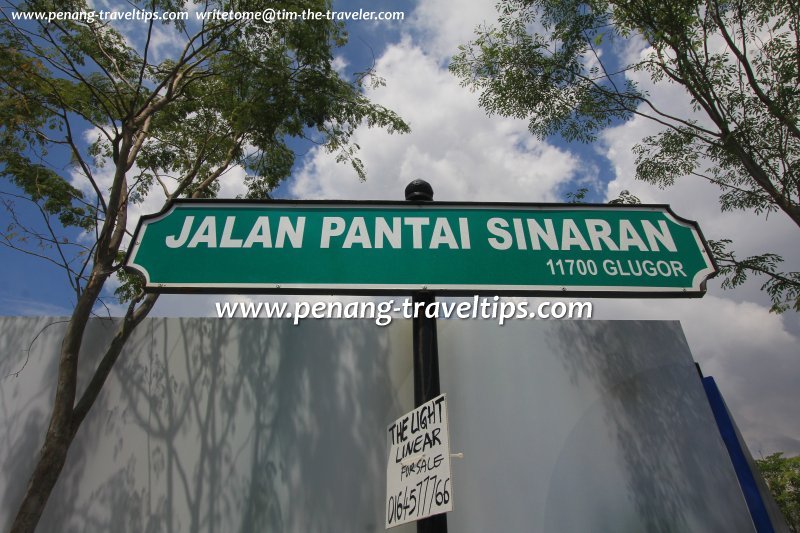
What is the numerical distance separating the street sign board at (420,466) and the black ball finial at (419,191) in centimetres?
115

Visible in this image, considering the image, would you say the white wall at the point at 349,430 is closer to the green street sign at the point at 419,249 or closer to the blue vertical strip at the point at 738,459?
the blue vertical strip at the point at 738,459

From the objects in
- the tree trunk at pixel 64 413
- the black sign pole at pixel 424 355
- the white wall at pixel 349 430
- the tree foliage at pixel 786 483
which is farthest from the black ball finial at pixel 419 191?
the tree foliage at pixel 786 483

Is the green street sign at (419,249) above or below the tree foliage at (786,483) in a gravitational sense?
below

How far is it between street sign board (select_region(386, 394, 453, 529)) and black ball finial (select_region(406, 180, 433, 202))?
115 cm

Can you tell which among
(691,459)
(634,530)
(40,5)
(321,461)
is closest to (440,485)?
(321,461)

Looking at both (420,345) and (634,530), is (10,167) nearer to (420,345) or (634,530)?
(420,345)

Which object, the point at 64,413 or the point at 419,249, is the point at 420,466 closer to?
the point at 419,249

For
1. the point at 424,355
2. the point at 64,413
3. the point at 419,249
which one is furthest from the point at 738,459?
the point at 64,413

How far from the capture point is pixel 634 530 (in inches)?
136

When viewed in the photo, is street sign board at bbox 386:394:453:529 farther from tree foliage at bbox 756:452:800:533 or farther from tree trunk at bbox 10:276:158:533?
tree foliage at bbox 756:452:800:533

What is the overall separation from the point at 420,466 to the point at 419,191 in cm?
144

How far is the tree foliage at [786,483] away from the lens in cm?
2278

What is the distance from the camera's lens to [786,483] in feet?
82.5

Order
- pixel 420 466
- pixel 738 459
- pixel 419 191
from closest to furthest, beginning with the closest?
pixel 420 466
pixel 419 191
pixel 738 459
